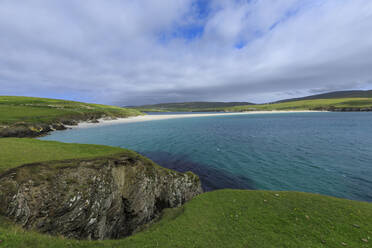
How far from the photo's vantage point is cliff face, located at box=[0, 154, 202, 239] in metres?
9.28

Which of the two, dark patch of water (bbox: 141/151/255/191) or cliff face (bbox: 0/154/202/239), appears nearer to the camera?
cliff face (bbox: 0/154/202/239)

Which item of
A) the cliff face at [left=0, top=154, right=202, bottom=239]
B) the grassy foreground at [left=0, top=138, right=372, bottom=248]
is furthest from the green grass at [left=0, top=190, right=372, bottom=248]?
the cliff face at [left=0, top=154, right=202, bottom=239]

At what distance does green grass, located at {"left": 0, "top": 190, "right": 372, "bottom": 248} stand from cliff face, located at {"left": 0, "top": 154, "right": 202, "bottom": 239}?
1920 millimetres

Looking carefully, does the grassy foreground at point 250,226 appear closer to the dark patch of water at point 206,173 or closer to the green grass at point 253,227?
the green grass at point 253,227

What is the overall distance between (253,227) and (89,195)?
503 inches

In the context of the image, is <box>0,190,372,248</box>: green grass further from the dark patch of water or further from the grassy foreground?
the dark patch of water

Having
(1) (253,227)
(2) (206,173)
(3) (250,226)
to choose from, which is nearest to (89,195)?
(3) (250,226)

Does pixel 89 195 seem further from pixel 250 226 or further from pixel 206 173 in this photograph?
pixel 206 173

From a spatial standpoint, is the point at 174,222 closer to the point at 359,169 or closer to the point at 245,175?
the point at 245,175

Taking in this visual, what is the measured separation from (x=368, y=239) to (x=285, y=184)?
1306 centimetres

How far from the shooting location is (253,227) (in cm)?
923

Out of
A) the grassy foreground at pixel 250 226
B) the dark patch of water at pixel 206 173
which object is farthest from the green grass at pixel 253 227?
the dark patch of water at pixel 206 173

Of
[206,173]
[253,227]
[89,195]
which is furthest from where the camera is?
[206,173]

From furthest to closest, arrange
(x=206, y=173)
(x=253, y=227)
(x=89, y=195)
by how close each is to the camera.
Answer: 1. (x=206, y=173)
2. (x=89, y=195)
3. (x=253, y=227)
